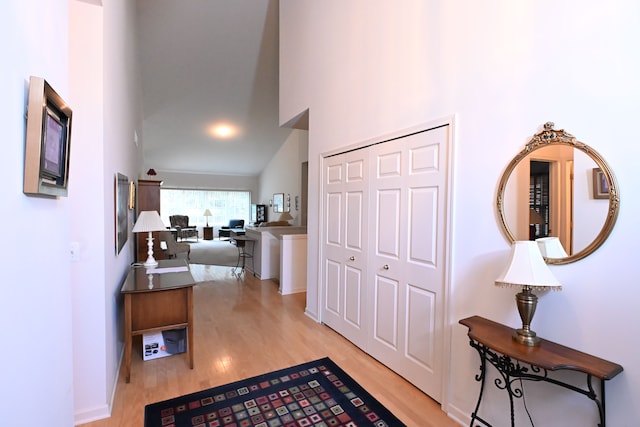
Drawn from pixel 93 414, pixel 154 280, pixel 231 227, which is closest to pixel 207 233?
pixel 231 227

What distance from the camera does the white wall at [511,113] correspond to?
4.59 feet

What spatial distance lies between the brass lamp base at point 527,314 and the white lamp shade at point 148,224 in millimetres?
3059

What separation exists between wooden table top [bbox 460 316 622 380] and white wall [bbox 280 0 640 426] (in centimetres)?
7

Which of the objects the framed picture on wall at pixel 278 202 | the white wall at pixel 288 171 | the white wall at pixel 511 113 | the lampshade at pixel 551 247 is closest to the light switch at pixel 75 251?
the white wall at pixel 511 113

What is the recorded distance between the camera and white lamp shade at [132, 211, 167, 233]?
3.13 metres

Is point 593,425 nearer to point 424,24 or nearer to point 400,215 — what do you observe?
point 400,215

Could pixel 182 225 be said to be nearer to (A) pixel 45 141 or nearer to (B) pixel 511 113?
(A) pixel 45 141

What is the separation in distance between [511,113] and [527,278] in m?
0.94

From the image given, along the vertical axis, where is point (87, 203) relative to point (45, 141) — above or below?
below

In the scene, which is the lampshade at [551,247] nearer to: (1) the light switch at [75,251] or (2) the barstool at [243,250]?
(1) the light switch at [75,251]

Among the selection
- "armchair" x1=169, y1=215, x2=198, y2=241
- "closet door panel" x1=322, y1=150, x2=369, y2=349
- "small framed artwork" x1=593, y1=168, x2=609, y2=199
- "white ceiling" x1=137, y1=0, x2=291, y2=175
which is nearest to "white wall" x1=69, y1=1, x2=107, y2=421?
"closet door panel" x1=322, y1=150, x2=369, y2=349

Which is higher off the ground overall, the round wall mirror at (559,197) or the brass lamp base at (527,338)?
the round wall mirror at (559,197)

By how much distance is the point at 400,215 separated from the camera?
2607mm

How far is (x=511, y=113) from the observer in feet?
5.94
